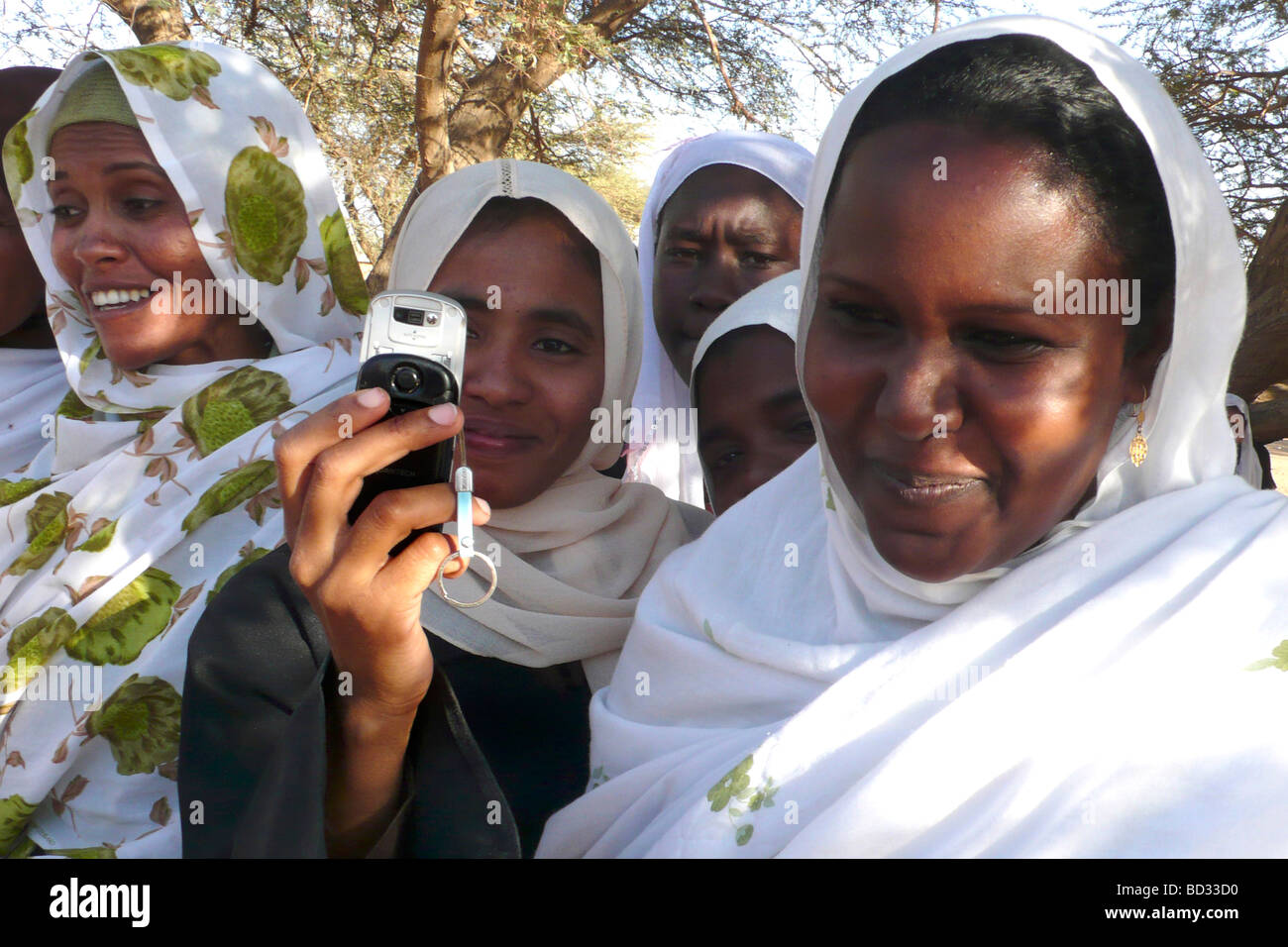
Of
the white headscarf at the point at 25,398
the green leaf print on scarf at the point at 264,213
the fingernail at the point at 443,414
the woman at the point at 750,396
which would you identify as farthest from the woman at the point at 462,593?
the white headscarf at the point at 25,398

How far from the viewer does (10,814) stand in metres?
2.13

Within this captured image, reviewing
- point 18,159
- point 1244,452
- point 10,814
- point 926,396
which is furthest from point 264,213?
point 1244,452

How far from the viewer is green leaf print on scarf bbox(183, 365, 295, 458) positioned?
235cm

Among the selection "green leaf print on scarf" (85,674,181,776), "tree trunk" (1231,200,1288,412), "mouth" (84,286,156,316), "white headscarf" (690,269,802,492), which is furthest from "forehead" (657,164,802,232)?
"tree trunk" (1231,200,1288,412)

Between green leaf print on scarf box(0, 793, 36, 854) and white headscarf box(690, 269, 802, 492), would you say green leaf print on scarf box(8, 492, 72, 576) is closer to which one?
green leaf print on scarf box(0, 793, 36, 854)

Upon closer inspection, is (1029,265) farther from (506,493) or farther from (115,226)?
(115,226)

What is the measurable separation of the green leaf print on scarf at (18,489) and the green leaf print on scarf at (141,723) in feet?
Answer: 2.11

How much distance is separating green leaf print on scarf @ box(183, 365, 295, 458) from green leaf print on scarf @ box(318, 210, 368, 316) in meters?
0.32

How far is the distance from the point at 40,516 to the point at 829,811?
1.82m

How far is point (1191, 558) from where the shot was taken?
1.41 m

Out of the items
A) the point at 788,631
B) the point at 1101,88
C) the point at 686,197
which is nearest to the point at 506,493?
the point at 788,631

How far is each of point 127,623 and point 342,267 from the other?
879mm

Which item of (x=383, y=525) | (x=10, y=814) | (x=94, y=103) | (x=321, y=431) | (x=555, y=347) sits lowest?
(x=10, y=814)

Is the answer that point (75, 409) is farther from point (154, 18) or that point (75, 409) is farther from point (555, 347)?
point (154, 18)
